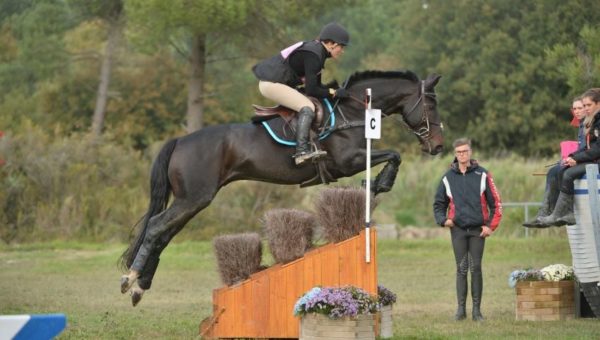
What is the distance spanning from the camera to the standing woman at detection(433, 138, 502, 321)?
1106 cm

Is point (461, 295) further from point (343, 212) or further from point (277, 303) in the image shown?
point (277, 303)

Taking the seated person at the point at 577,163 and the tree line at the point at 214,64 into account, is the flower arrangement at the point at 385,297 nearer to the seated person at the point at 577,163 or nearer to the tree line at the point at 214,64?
the seated person at the point at 577,163

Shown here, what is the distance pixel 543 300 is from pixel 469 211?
1.19m

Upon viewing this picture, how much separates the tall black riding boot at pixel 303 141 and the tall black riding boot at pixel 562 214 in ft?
7.02

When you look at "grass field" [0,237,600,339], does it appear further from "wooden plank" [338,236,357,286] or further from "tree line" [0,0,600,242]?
"tree line" [0,0,600,242]

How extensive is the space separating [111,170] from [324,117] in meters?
17.8

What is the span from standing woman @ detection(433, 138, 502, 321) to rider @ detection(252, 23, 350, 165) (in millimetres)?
1516

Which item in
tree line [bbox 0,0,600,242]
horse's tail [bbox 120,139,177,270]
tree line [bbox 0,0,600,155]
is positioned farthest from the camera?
tree line [bbox 0,0,600,155]

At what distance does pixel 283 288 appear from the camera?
9344 mm

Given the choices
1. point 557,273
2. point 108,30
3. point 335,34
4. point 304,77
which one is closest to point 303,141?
point 304,77

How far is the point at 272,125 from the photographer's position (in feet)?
34.4

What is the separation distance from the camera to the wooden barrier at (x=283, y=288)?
9141 millimetres

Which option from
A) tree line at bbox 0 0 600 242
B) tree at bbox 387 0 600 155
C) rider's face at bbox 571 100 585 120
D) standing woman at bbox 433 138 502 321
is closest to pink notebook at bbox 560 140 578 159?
rider's face at bbox 571 100 585 120

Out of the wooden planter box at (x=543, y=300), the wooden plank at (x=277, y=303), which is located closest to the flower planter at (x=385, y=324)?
the wooden plank at (x=277, y=303)
